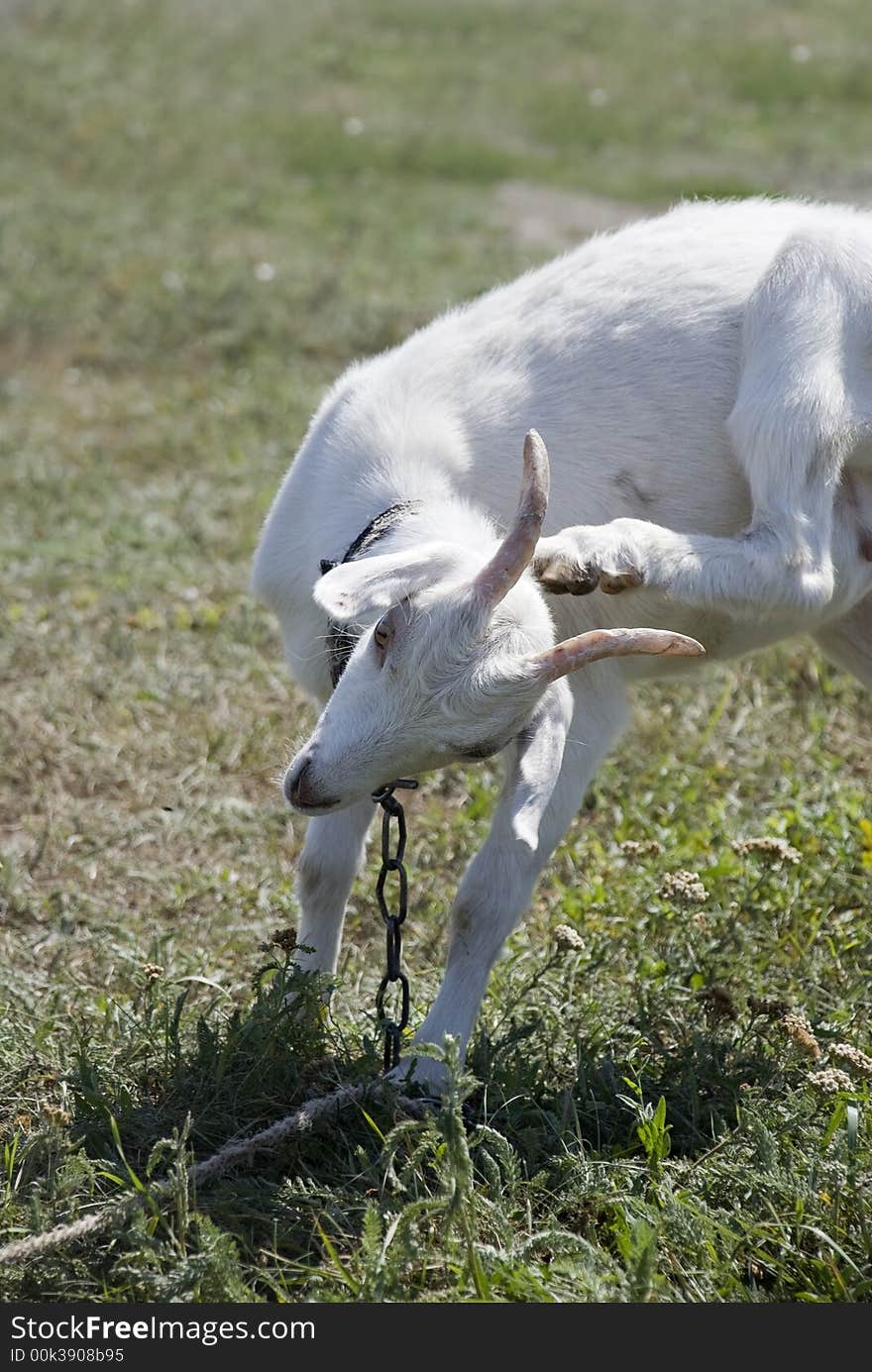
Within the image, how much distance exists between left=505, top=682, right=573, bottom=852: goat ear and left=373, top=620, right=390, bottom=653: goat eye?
1.08 feet

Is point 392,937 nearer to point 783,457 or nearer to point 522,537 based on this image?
point 522,537

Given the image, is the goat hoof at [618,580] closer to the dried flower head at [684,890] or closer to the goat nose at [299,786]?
the goat nose at [299,786]

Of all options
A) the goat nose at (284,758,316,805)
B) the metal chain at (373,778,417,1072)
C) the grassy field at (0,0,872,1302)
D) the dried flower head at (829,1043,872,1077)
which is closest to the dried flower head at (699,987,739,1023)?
the grassy field at (0,0,872,1302)

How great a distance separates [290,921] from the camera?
412 cm

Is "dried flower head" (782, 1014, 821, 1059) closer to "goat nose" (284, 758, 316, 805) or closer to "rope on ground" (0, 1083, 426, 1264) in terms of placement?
"rope on ground" (0, 1083, 426, 1264)

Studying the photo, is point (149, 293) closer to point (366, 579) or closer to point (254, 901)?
point (254, 901)

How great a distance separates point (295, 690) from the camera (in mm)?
5281

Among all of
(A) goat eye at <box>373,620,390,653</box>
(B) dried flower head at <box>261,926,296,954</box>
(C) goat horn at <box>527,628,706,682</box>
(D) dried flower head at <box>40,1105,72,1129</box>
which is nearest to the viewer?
(C) goat horn at <box>527,628,706,682</box>

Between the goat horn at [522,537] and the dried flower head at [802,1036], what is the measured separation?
1.29 metres

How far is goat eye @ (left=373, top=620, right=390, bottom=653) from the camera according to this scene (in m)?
2.74

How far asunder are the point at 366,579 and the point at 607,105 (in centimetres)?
1303

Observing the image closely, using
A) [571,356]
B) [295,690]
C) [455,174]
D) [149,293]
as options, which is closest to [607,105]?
[455,174]

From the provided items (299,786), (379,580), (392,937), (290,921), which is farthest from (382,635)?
(290,921)

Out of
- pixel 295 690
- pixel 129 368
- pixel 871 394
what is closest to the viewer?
pixel 871 394
